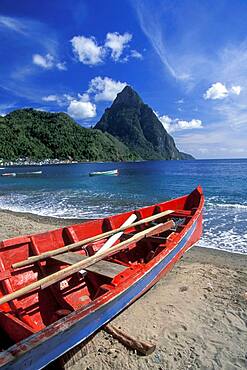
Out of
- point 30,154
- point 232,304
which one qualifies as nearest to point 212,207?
point 232,304

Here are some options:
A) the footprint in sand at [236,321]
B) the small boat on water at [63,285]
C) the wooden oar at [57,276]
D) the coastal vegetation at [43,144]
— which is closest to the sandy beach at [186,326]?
the footprint in sand at [236,321]

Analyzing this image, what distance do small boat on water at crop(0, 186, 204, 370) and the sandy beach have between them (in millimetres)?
580

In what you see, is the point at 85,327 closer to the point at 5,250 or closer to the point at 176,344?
the point at 176,344

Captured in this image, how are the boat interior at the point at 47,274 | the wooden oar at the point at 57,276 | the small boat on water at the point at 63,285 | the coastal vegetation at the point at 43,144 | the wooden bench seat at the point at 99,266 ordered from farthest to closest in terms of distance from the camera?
the coastal vegetation at the point at 43,144 → the wooden bench seat at the point at 99,266 → the boat interior at the point at 47,274 → the wooden oar at the point at 57,276 → the small boat on water at the point at 63,285

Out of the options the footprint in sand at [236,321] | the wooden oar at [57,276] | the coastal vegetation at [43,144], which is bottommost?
the footprint in sand at [236,321]

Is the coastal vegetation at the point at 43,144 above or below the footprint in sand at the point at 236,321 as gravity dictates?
above

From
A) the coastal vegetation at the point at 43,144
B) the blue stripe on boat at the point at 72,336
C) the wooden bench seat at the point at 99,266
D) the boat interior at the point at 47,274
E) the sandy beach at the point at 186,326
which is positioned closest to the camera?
the blue stripe on boat at the point at 72,336

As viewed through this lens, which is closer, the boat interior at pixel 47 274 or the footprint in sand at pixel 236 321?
the boat interior at pixel 47 274

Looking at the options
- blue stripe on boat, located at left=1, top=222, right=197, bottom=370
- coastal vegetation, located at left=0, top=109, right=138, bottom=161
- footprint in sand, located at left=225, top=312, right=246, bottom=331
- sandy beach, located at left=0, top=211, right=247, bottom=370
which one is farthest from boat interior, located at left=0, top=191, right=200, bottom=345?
coastal vegetation, located at left=0, top=109, right=138, bottom=161

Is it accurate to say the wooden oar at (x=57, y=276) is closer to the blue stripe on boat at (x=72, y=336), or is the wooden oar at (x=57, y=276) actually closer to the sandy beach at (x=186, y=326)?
the blue stripe on boat at (x=72, y=336)

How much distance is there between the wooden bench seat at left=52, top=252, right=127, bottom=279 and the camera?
4727 millimetres

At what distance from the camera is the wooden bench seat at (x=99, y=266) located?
4.73 m

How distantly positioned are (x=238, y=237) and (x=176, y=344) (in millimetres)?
7501

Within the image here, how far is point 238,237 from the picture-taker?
10.8m
